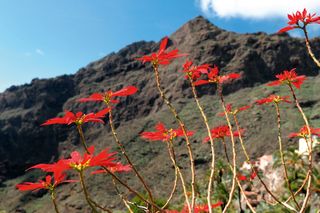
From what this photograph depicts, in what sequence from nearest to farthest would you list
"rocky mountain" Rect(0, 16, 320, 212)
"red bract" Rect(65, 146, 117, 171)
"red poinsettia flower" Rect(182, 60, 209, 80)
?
"red bract" Rect(65, 146, 117, 171) < "red poinsettia flower" Rect(182, 60, 209, 80) < "rocky mountain" Rect(0, 16, 320, 212)

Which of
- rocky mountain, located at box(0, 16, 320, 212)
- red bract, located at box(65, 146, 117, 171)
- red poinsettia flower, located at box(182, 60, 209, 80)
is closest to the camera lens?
red bract, located at box(65, 146, 117, 171)

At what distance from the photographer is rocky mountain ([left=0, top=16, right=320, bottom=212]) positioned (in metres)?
49.5

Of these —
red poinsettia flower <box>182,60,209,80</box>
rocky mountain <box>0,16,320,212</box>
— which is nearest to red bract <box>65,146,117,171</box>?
red poinsettia flower <box>182,60,209,80</box>

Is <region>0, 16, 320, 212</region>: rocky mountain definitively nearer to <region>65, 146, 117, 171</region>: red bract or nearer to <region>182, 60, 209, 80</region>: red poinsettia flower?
<region>182, 60, 209, 80</region>: red poinsettia flower

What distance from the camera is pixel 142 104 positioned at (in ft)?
236

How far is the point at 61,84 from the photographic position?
8656 centimetres

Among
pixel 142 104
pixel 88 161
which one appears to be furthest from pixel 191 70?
pixel 142 104

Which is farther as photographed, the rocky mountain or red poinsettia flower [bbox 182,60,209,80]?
the rocky mountain

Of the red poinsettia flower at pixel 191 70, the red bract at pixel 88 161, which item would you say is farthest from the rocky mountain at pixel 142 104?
the red bract at pixel 88 161

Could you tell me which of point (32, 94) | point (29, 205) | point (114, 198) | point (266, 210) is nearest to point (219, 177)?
point (266, 210)

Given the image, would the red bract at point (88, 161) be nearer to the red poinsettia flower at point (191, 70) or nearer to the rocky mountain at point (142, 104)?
the red poinsettia flower at point (191, 70)

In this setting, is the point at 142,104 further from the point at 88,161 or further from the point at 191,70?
the point at 88,161

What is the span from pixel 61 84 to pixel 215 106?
131ft

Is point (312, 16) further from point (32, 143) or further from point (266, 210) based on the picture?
point (32, 143)
